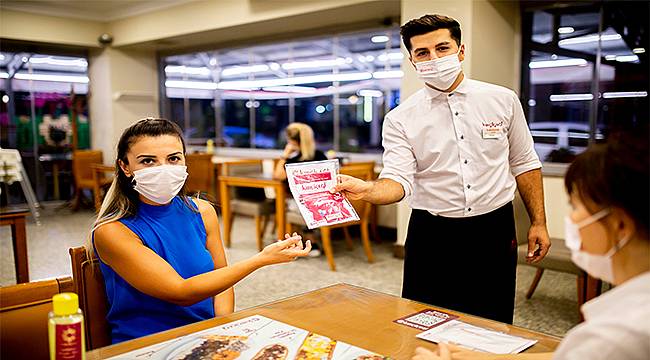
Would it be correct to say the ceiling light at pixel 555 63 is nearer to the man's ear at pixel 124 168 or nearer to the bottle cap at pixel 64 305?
the man's ear at pixel 124 168

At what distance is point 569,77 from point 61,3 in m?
6.51

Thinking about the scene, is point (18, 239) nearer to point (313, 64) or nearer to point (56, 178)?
point (313, 64)

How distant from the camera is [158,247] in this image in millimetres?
1650

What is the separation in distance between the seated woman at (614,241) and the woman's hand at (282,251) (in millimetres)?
814

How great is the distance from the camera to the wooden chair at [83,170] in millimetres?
7789

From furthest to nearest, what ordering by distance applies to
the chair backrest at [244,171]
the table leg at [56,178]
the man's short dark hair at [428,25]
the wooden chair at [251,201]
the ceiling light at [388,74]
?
the table leg at [56,178] → the ceiling light at [388,74] → the chair backrest at [244,171] → the wooden chair at [251,201] → the man's short dark hair at [428,25]

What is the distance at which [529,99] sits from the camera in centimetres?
514

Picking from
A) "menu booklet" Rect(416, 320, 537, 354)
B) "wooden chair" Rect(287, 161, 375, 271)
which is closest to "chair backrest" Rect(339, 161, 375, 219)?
"wooden chair" Rect(287, 161, 375, 271)

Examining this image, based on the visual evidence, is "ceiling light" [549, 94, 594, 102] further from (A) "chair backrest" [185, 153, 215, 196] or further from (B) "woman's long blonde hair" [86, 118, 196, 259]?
(A) "chair backrest" [185, 153, 215, 196]

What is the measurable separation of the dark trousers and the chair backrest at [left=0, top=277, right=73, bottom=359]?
139 cm

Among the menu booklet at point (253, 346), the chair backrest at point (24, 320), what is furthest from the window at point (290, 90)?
the chair backrest at point (24, 320)

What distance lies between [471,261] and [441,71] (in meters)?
0.76

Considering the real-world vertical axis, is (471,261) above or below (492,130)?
below

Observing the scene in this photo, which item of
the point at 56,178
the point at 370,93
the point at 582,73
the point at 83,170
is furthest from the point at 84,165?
the point at 582,73
